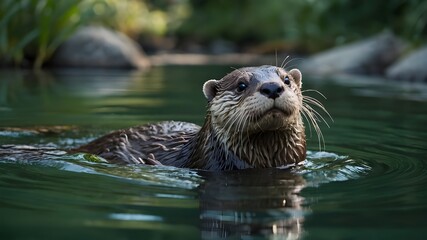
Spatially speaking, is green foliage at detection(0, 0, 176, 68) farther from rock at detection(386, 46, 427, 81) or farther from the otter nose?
the otter nose

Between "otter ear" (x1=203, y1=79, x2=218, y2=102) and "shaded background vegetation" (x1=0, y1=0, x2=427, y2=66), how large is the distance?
200 cm

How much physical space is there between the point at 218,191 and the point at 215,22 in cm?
2607

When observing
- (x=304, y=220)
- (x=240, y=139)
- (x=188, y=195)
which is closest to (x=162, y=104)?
(x=240, y=139)

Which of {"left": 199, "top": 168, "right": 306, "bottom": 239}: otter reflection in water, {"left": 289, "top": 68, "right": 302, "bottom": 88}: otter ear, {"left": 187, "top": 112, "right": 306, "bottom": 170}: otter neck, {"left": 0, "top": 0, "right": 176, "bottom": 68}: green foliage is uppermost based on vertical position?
{"left": 0, "top": 0, "right": 176, "bottom": 68}: green foliage

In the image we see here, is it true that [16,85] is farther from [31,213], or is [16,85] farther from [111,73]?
[31,213]

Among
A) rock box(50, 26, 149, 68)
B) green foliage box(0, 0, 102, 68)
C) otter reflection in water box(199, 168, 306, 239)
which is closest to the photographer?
otter reflection in water box(199, 168, 306, 239)

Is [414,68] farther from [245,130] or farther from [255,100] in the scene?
[255,100]

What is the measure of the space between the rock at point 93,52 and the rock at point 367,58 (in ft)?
13.4

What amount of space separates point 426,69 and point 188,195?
9.59m

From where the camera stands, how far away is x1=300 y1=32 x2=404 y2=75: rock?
51.2 feet

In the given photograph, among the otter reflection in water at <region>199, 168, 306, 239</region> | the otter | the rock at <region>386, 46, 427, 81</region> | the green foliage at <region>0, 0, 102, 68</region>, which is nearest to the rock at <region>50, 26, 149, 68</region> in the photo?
the green foliage at <region>0, 0, 102, 68</region>

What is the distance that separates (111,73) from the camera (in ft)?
50.3

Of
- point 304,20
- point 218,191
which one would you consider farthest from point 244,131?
point 304,20

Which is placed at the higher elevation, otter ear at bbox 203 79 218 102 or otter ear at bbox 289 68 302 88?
otter ear at bbox 289 68 302 88
